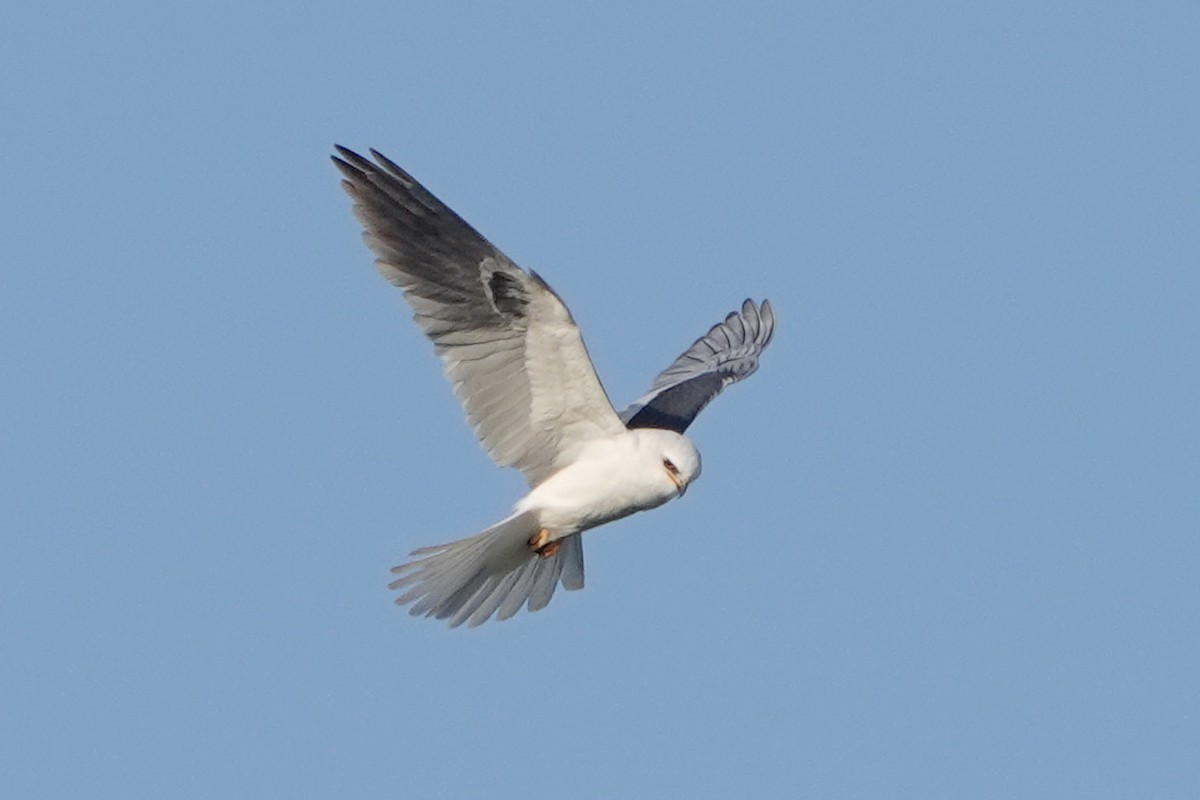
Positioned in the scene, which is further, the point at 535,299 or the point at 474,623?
the point at 474,623

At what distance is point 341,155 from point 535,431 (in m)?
1.41

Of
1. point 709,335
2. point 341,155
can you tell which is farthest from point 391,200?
point 709,335

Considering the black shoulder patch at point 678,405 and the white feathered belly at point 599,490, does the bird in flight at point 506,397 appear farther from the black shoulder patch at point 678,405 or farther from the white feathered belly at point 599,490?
the black shoulder patch at point 678,405

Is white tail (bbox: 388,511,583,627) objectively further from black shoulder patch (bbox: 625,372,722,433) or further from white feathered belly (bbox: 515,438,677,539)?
black shoulder patch (bbox: 625,372,722,433)

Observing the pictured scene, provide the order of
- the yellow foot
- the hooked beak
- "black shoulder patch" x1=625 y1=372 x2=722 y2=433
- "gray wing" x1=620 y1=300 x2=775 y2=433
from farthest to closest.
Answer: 1. "gray wing" x1=620 y1=300 x2=775 y2=433
2. "black shoulder patch" x1=625 y1=372 x2=722 y2=433
3. the yellow foot
4. the hooked beak

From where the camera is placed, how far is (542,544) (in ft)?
33.1

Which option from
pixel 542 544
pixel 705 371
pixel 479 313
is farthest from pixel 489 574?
pixel 705 371

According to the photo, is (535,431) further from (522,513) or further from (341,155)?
(341,155)

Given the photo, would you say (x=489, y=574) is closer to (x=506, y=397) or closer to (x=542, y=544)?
(x=542, y=544)

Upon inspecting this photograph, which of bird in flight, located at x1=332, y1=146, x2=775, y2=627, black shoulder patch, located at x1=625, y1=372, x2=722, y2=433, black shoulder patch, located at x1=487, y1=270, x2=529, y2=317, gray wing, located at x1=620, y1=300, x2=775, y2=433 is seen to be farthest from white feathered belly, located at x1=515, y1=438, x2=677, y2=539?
gray wing, located at x1=620, y1=300, x2=775, y2=433

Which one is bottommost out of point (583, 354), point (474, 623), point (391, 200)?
point (474, 623)

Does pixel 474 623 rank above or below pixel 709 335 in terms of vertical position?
below

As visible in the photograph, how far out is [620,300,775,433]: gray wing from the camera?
11.1 meters

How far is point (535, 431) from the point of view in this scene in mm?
9828
